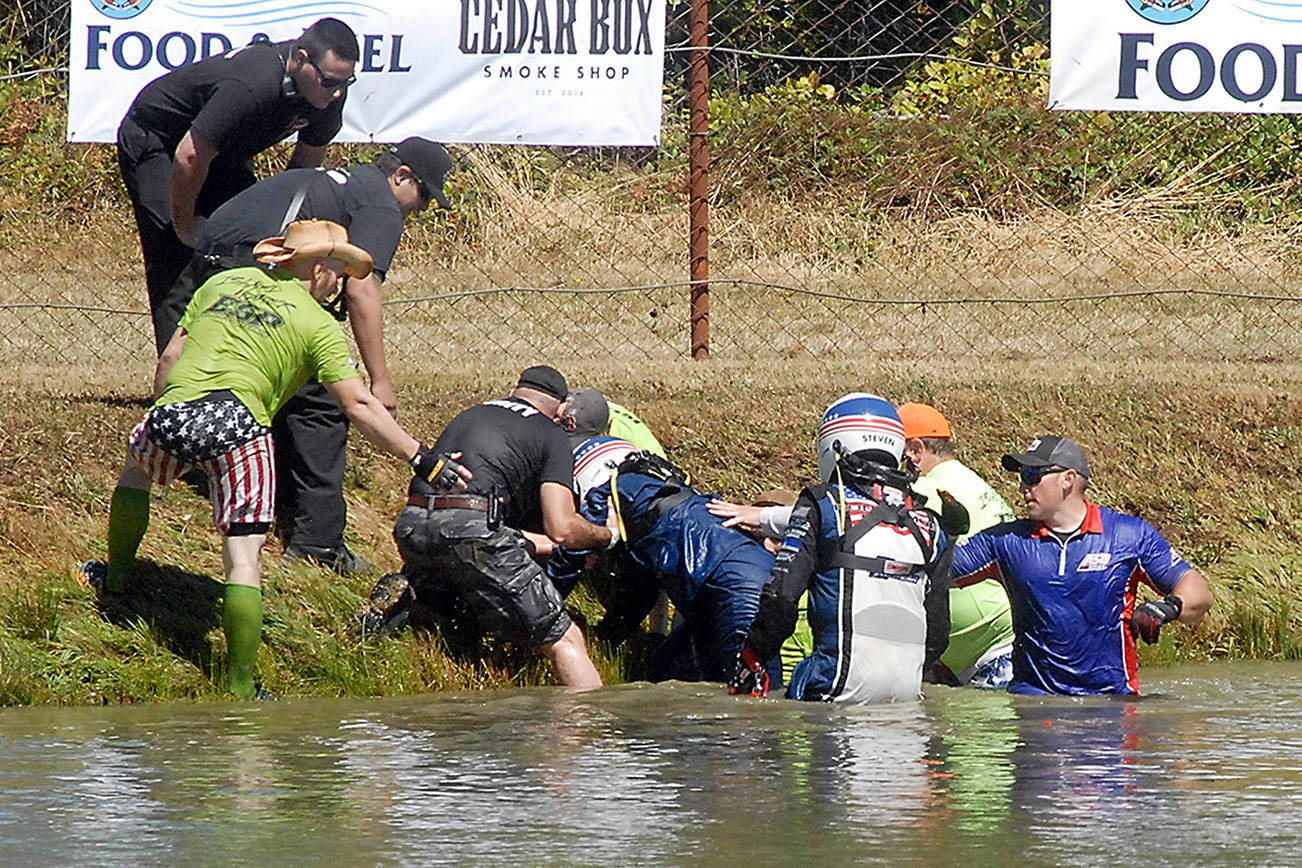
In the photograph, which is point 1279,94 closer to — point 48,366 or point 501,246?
point 501,246

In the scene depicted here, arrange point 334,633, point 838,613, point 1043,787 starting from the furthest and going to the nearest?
point 334,633 < point 838,613 < point 1043,787

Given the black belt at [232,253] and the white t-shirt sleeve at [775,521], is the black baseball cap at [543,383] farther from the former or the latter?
the black belt at [232,253]

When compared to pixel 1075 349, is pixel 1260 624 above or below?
below

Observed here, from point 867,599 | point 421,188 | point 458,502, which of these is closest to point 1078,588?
point 867,599

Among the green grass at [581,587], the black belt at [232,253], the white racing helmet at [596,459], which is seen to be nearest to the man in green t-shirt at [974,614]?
the green grass at [581,587]

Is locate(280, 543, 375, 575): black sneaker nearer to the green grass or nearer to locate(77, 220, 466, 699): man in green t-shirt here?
the green grass

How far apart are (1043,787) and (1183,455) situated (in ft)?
15.3

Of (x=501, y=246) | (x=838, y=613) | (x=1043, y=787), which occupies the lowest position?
(x=1043, y=787)

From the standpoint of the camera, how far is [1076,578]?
786 centimetres

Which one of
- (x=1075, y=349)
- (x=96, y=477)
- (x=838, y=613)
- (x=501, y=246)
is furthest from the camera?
(x=501, y=246)

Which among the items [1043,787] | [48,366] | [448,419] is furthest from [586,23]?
[1043,787]

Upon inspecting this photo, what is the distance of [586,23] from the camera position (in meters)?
11.2

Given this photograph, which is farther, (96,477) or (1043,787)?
(96,477)

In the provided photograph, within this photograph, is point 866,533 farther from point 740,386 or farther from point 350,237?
point 740,386
